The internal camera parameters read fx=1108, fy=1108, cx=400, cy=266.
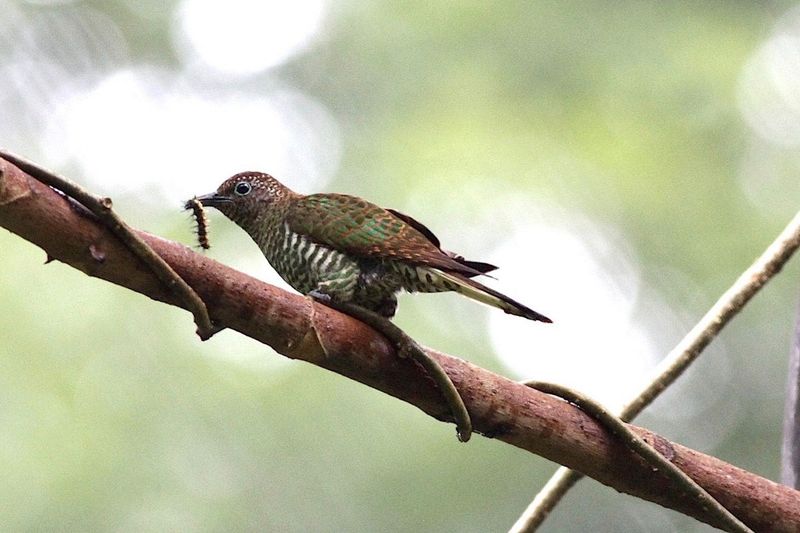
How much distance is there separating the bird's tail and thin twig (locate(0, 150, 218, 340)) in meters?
0.68

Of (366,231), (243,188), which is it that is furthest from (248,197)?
(366,231)

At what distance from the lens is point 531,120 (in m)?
6.11

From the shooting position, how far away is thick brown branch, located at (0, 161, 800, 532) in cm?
156

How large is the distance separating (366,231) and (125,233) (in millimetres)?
992

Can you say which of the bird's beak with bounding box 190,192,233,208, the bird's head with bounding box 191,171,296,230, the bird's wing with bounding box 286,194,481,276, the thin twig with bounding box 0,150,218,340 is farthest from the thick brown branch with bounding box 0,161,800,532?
the bird's beak with bounding box 190,192,233,208

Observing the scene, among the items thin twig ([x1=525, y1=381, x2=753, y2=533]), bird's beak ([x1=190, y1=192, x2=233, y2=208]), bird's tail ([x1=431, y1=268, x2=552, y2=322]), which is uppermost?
bird's tail ([x1=431, y1=268, x2=552, y2=322])

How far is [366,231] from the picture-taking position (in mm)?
2510

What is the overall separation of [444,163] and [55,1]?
2.27 metres

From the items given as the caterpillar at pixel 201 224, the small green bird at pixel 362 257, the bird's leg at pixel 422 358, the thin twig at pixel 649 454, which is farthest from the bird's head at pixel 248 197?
the thin twig at pixel 649 454

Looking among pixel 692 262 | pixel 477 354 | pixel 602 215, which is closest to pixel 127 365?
pixel 477 354

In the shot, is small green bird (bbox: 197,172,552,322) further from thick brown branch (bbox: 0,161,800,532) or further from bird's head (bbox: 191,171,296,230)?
thick brown branch (bbox: 0,161,800,532)

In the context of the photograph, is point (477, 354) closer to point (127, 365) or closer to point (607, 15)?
point (127, 365)

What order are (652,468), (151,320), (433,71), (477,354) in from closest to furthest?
(652,468)
(477,354)
(151,320)
(433,71)

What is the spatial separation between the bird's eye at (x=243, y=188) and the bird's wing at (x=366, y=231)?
331 mm
